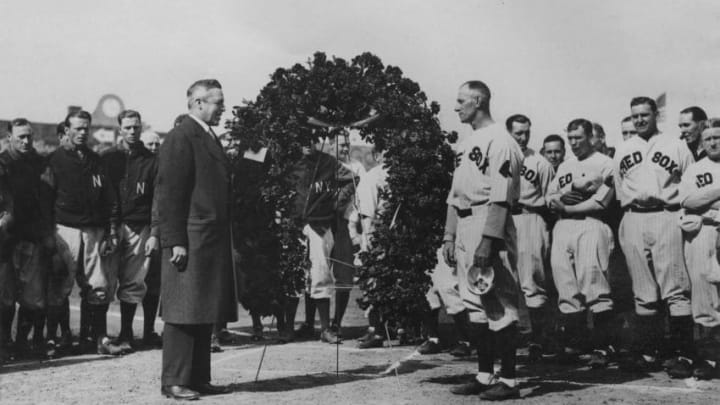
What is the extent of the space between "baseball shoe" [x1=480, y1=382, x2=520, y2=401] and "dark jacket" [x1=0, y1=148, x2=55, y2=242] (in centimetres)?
472

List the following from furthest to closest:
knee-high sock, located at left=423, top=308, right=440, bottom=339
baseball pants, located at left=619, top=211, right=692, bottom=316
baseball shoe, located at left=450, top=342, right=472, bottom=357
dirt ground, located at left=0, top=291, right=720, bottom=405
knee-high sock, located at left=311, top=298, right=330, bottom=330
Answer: knee-high sock, located at left=311, top=298, right=330, bottom=330, knee-high sock, located at left=423, top=308, right=440, bottom=339, baseball shoe, located at left=450, top=342, right=472, bottom=357, baseball pants, located at left=619, top=211, right=692, bottom=316, dirt ground, located at left=0, top=291, right=720, bottom=405

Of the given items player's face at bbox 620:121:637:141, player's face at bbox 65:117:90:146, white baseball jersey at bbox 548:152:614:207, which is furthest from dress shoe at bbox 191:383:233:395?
player's face at bbox 620:121:637:141

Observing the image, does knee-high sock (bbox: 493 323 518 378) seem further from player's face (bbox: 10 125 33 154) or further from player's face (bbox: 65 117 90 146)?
player's face (bbox: 10 125 33 154)

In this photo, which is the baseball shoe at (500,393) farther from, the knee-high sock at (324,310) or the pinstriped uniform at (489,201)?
the knee-high sock at (324,310)

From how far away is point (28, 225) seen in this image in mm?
7551

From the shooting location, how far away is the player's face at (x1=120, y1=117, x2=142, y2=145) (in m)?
8.30

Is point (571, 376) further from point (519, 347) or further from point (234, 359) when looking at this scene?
point (234, 359)

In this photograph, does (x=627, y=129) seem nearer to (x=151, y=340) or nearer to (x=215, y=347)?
(x=215, y=347)

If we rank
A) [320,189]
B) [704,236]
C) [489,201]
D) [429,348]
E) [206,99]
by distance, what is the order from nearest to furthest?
[489,201] → [206,99] → [704,236] → [429,348] → [320,189]

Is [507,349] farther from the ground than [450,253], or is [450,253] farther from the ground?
[450,253]

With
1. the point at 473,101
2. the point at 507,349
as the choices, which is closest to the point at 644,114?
the point at 473,101

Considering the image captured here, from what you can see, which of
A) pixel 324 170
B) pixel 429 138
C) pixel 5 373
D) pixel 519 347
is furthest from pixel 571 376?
pixel 5 373

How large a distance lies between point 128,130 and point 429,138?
10.9 feet

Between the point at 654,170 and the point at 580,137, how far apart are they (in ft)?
3.07
